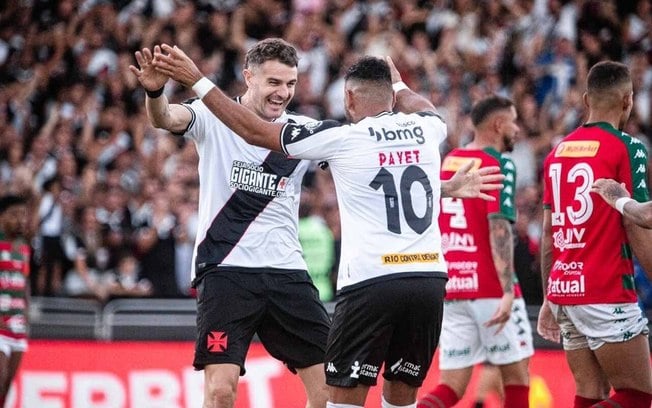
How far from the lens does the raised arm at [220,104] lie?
724 cm

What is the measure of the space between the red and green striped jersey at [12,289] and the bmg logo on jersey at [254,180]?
170 inches

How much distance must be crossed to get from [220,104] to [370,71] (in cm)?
99

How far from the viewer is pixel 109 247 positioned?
52.3ft

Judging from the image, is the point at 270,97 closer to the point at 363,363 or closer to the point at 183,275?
the point at 363,363

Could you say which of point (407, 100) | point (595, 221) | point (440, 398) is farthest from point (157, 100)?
point (440, 398)

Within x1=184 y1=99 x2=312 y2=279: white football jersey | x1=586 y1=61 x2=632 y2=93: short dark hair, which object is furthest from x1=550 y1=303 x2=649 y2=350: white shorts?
x1=184 y1=99 x2=312 y2=279: white football jersey

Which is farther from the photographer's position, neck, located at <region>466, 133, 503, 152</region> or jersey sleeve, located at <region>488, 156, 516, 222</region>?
neck, located at <region>466, 133, 503, 152</region>

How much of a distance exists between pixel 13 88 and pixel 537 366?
9.76 meters

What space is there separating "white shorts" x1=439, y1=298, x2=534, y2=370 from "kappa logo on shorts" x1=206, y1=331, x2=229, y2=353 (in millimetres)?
2970

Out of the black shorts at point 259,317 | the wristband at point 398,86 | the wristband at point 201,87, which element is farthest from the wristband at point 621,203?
the wristband at point 201,87

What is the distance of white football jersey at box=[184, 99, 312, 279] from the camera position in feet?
26.8

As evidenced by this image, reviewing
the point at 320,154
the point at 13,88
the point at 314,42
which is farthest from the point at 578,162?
the point at 13,88

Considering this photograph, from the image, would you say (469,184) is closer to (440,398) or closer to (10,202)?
(440,398)

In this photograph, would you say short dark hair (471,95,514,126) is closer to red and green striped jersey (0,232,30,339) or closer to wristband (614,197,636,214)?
wristband (614,197,636,214)
